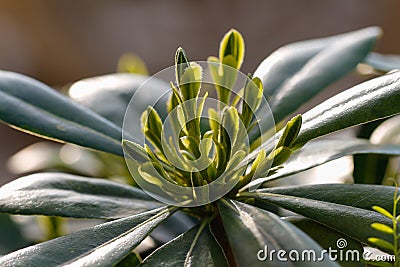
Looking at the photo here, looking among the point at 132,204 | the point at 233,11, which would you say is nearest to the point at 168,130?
the point at 132,204

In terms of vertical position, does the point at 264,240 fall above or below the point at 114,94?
below

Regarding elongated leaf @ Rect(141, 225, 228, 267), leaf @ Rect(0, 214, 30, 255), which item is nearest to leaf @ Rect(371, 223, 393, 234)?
elongated leaf @ Rect(141, 225, 228, 267)

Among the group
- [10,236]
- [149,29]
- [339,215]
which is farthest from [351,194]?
[149,29]

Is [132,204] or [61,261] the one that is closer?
[61,261]

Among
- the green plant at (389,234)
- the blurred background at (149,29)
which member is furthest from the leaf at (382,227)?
the blurred background at (149,29)

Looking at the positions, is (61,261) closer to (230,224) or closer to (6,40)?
(230,224)

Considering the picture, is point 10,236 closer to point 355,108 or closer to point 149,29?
point 355,108

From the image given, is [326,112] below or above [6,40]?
below
